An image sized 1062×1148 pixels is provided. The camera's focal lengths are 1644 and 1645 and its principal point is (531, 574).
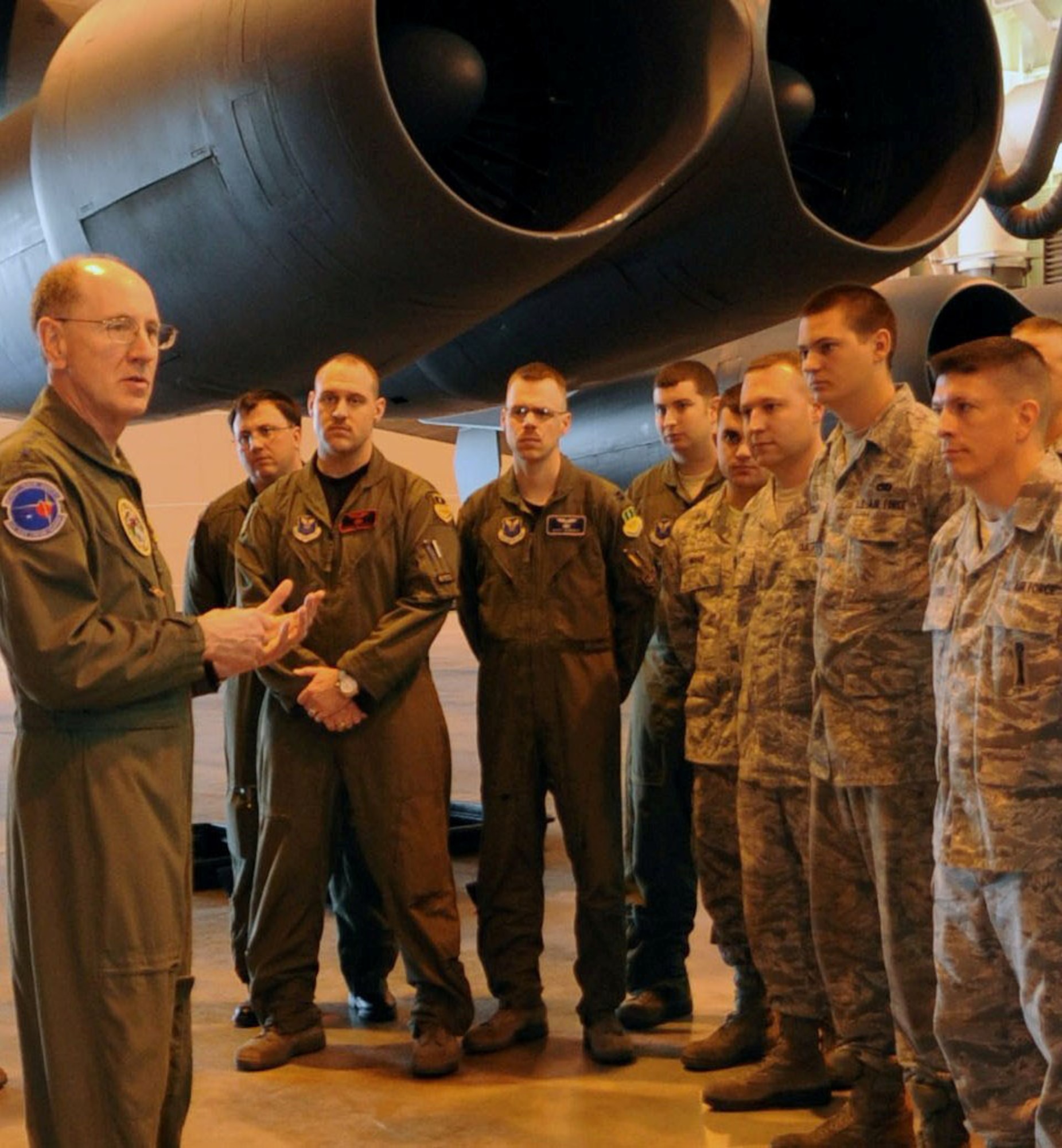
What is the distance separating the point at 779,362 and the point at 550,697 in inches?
37.7

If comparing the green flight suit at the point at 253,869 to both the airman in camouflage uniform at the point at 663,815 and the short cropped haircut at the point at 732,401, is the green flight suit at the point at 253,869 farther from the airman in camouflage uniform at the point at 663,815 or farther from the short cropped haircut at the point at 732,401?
the short cropped haircut at the point at 732,401

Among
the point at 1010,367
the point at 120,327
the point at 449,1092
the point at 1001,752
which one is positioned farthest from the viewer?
the point at 449,1092

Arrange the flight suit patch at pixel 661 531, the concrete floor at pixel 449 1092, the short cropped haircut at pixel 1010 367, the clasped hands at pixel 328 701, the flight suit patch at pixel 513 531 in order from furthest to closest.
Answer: the flight suit patch at pixel 661 531 < the flight suit patch at pixel 513 531 < the clasped hands at pixel 328 701 < the concrete floor at pixel 449 1092 < the short cropped haircut at pixel 1010 367

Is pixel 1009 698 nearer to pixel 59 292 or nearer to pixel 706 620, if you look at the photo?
pixel 706 620

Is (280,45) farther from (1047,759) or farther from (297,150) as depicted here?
(1047,759)

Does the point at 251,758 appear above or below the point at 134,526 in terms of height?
below

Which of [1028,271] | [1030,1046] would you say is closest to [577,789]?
[1030,1046]

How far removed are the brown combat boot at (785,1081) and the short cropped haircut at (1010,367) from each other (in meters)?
1.51

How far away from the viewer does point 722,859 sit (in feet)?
12.4

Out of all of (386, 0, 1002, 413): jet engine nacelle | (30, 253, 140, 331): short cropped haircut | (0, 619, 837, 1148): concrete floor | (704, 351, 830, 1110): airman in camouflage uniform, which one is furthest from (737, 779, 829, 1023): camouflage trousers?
(30, 253, 140, 331): short cropped haircut

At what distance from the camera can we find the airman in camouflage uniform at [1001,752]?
2.47 metres

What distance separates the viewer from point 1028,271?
50.5ft

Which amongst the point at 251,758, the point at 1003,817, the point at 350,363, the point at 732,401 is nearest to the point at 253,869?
the point at 251,758

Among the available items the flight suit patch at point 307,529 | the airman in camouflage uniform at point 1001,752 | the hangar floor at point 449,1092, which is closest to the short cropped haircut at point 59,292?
the airman in camouflage uniform at point 1001,752
